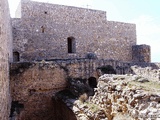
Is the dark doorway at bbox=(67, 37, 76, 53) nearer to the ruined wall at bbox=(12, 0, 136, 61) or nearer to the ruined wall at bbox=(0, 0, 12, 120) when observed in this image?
the ruined wall at bbox=(12, 0, 136, 61)

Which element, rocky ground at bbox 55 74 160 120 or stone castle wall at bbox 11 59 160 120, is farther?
stone castle wall at bbox 11 59 160 120

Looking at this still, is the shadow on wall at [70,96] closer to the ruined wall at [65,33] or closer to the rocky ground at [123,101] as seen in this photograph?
the rocky ground at [123,101]

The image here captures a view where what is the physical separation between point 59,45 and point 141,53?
7.91 metres

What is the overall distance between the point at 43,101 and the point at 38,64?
190 cm

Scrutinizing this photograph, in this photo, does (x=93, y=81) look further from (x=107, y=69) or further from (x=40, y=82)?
(x=40, y=82)

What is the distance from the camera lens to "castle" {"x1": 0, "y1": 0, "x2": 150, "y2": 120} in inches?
477

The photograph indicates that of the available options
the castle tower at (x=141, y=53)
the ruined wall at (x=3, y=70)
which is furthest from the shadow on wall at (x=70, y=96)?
the castle tower at (x=141, y=53)

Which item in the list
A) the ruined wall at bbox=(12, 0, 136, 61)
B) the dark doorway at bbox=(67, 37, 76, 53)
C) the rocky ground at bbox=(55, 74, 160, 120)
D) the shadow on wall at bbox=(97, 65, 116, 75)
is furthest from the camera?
the dark doorway at bbox=(67, 37, 76, 53)

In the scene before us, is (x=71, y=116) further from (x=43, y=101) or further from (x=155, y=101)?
(x=155, y=101)

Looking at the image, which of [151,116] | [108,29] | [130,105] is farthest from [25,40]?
[151,116]

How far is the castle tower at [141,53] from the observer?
70.9ft

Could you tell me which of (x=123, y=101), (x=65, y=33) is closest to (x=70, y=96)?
(x=123, y=101)

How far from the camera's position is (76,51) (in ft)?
62.7

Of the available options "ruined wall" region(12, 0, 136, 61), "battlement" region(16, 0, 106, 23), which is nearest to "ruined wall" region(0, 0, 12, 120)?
"ruined wall" region(12, 0, 136, 61)
